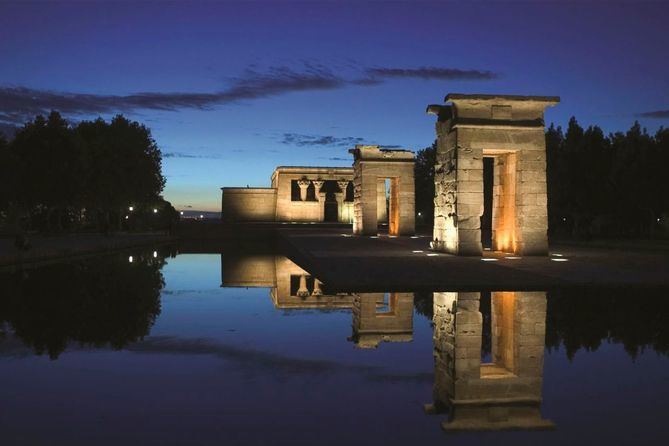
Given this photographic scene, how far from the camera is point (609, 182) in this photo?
43000 millimetres

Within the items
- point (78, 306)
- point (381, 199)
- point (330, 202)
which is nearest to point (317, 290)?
point (78, 306)

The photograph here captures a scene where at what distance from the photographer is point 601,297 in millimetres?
11211

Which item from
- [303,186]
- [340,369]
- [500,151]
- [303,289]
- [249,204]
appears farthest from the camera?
→ [249,204]

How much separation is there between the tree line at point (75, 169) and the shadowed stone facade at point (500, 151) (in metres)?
27.1

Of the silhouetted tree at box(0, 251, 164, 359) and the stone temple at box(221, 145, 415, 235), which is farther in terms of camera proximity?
the stone temple at box(221, 145, 415, 235)

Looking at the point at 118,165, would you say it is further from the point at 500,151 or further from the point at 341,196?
the point at 500,151

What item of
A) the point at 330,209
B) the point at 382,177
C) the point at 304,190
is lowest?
the point at 330,209

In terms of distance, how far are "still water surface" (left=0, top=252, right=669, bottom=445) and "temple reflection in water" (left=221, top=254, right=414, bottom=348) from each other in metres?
0.07

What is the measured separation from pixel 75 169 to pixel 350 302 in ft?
112

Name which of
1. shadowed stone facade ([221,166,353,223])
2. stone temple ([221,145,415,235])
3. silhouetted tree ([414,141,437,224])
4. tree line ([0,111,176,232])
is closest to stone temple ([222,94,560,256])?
tree line ([0,111,176,232])

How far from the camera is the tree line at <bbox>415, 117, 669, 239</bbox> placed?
39.9m

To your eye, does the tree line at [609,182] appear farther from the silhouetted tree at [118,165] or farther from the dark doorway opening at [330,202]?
the silhouetted tree at [118,165]

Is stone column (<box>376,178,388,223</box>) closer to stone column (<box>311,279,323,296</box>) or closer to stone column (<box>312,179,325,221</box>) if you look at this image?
stone column (<box>312,179,325,221</box>)

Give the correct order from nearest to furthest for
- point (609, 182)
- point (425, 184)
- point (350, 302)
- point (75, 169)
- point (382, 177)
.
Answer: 1. point (350, 302)
2. point (382, 177)
3. point (75, 169)
4. point (609, 182)
5. point (425, 184)
